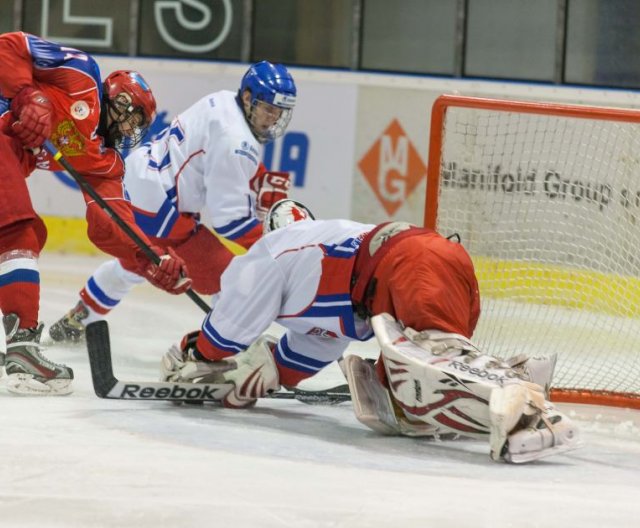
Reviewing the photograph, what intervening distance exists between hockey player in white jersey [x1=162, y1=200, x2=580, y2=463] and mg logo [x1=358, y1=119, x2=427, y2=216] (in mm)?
3000

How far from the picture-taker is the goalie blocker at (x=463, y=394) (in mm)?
2496

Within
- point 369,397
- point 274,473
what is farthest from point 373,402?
point 274,473

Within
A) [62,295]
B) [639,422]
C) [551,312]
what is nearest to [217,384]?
[639,422]

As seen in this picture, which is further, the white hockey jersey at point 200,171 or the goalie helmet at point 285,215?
the white hockey jersey at point 200,171

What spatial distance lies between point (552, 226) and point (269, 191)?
0.93m

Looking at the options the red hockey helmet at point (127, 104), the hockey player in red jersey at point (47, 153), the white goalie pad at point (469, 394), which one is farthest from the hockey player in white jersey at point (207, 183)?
the white goalie pad at point (469, 394)

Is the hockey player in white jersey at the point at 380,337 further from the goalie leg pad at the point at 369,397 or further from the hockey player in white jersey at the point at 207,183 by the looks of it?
the hockey player in white jersey at the point at 207,183

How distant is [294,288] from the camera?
9.80 feet

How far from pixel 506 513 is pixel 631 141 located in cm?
204

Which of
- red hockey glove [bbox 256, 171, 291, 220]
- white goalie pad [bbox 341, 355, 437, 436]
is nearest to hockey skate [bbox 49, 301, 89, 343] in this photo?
red hockey glove [bbox 256, 171, 291, 220]

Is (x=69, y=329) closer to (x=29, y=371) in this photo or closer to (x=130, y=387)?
(x=29, y=371)

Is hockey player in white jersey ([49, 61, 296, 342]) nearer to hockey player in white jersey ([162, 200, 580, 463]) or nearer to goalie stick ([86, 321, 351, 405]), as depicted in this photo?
hockey player in white jersey ([162, 200, 580, 463])

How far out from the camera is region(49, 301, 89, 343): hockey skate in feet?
13.8

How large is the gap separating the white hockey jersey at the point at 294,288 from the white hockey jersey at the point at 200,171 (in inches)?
37.4
